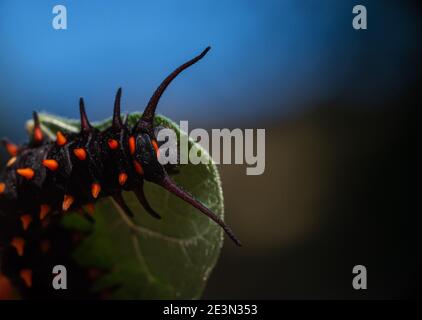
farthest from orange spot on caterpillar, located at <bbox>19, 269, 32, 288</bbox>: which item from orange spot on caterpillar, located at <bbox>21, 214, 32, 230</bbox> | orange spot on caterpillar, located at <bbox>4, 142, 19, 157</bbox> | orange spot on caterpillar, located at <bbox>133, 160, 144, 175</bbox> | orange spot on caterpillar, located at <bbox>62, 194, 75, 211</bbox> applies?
orange spot on caterpillar, located at <bbox>133, 160, 144, 175</bbox>

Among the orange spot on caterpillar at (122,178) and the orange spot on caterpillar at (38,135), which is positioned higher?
the orange spot on caterpillar at (38,135)

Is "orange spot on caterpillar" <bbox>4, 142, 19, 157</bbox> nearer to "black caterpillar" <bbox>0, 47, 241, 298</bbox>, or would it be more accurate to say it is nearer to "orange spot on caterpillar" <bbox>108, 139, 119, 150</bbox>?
"black caterpillar" <bbox>0, 47, 241, 298</bbox>

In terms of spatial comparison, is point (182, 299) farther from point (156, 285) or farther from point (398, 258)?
point (398, 258)

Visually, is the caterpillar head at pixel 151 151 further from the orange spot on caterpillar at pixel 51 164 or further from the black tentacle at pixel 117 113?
the orange spot on caterpillar at pixel 51 164

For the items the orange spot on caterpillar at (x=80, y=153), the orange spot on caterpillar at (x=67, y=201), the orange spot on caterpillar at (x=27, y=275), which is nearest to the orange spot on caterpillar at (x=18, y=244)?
the orange spot on caterpillar at (x=27, y=275)

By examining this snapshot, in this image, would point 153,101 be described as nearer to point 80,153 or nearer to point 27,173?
point 80,153

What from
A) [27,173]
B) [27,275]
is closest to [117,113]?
[27,173]
